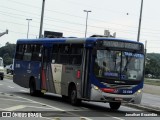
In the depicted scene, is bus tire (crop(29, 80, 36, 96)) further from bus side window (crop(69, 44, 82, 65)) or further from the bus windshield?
the bus windshield

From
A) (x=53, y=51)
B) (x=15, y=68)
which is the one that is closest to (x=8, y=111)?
(x=53, y=51)

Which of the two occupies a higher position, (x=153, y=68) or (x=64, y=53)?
(x=153, y=68)

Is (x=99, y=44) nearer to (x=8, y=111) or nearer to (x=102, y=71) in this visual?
(x=102, y=71)

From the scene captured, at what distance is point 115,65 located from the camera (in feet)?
64.9

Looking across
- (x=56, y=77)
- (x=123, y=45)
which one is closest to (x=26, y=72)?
(x=56, y=77)

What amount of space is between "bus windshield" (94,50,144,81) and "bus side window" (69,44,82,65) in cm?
127

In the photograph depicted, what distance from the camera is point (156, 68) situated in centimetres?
17088

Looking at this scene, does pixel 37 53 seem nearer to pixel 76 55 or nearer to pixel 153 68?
pixel 76 55

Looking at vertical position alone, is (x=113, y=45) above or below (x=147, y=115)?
above

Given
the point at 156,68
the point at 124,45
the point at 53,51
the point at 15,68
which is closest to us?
the point at 124,45

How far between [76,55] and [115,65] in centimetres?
218

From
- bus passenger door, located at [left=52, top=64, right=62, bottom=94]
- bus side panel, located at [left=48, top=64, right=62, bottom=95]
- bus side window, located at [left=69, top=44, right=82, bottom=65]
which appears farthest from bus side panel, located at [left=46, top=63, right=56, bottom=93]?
bus side window, located at [left=69, top=44, right=82, bottom=65]

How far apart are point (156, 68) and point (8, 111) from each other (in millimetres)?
157380

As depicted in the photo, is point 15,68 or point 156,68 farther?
point 156,68
